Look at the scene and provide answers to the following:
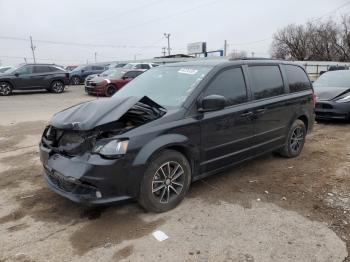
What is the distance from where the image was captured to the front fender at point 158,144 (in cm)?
362

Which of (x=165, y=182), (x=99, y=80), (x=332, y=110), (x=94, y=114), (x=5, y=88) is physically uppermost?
(x=94, y=114)

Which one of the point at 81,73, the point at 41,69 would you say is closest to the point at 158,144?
the point at 41,69

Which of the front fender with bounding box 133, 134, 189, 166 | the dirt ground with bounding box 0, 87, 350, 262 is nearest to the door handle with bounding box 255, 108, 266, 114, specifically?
the dirt ground with bounding box 0, 87, 350, 262

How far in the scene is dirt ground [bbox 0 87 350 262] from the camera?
321cm

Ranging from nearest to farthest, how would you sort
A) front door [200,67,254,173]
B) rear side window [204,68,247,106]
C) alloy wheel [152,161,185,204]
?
alloy wheel [152,161,185,204], front door [200,67,254,173], rear side window [204,68,247,106]

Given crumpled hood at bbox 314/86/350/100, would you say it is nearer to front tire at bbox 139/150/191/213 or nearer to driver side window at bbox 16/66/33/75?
front tire at bbox 139/150/191/213

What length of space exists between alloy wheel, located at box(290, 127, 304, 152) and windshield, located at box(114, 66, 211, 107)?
242 centimetres

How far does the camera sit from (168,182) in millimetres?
3996

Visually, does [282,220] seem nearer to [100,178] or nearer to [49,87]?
[100,178]

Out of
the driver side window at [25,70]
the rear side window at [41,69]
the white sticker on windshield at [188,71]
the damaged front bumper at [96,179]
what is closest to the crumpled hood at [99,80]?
the rear side window at [41,69]

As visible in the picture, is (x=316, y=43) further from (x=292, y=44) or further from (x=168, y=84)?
(x=168, y=84)

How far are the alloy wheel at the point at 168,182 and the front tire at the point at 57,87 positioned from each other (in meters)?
18.1

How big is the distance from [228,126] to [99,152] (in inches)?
71.7

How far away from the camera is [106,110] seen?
12.5ft
